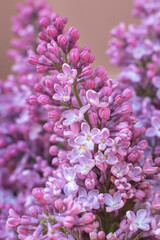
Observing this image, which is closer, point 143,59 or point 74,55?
point 74,55

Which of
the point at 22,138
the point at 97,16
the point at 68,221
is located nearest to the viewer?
the point at 68,221

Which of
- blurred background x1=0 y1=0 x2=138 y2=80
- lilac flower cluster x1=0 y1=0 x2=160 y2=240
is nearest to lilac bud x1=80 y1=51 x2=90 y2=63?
lilac flower cluster x1=0 y1=0 x2=160 y2=240

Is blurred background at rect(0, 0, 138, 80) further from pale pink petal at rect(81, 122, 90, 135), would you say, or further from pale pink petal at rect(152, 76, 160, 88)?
pale pink petal at rect(81, 122, 90, 135)

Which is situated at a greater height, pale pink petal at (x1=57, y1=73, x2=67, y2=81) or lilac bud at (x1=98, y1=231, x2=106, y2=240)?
pale pink petal at (x1=57, y1=73, x2=67, y2=81)

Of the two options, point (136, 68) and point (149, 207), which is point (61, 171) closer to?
point (149, 207)

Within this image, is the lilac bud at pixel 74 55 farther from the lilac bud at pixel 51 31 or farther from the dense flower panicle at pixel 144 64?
the dense flower panicle at pixel 144 64

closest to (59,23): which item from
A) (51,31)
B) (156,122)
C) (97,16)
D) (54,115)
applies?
(51,31)

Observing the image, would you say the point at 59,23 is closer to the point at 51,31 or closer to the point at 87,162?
the point at 51,31

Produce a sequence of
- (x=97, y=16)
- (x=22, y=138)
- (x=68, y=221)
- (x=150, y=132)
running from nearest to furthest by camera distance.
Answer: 1. (x=68, y=221)
2. (x=150, y=132)
3. (x=22, y=138)
4. (x=97, y=16)

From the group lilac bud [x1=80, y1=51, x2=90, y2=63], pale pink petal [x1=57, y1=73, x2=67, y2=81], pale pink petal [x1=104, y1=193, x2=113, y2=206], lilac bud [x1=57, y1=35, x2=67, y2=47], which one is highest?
lilac bud [x1=57, y1=35, x2=67, y2=47]

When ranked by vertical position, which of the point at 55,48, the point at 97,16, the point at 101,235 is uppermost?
the point at 97,16

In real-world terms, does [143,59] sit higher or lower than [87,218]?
higher


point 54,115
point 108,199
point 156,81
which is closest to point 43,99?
point 54,115
